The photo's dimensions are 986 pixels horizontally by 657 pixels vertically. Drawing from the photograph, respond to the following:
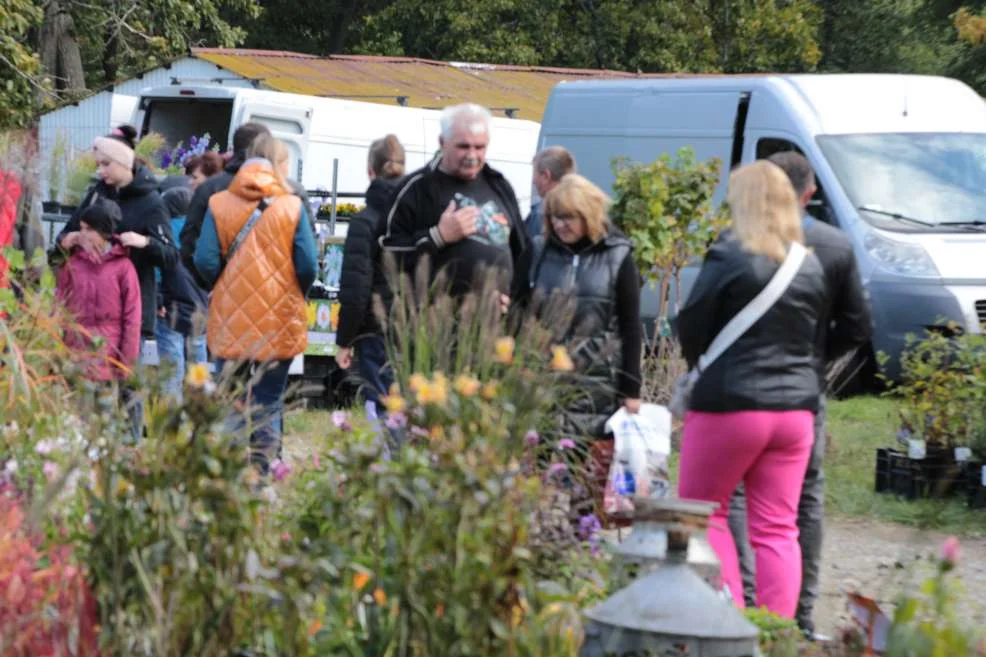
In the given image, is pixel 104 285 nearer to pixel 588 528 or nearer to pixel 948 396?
pixel 588 528

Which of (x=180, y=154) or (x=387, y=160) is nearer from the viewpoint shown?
(x=387, y=160)

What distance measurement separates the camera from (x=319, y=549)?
4285 millimetres

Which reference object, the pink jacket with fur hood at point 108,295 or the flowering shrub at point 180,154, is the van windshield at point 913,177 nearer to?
the flowering shrub at point 180,154

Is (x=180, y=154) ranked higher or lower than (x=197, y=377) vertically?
higher

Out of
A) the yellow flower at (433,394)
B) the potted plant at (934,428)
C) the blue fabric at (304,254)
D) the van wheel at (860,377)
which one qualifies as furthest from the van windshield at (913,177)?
the yellow flower at (433,394)

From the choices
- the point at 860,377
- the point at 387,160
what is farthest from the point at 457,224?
the point at 860,377

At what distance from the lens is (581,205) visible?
23.6 feet

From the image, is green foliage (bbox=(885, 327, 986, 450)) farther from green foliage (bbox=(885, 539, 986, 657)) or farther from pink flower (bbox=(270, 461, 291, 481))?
green foliage (bbox=(885, 539, 986, 657))

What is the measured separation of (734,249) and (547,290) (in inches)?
51.5

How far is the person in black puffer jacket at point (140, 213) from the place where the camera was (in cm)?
1007

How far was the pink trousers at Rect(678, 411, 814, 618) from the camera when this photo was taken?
6105 mm

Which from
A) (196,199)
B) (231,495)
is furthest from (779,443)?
(196,199)

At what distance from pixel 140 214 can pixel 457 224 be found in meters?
3.28

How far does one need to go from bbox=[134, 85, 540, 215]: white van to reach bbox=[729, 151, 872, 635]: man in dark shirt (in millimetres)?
10236
